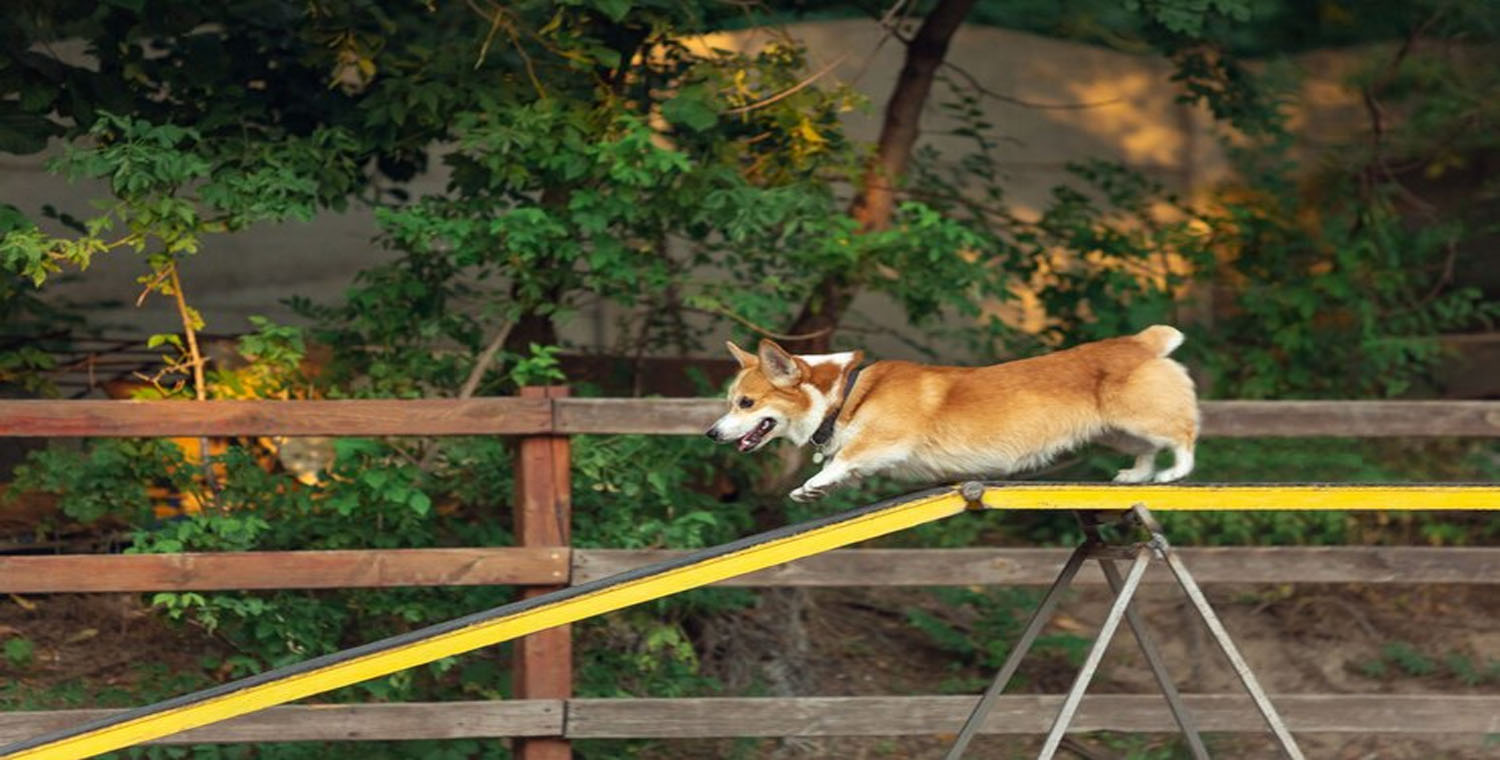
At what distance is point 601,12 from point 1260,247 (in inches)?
134

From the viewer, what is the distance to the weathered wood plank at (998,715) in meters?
6.44

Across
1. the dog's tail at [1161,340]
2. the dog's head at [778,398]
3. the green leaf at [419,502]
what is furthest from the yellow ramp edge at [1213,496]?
the green leaf at [419,502]

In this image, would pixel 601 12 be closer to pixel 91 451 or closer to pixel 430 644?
pixel 91 451

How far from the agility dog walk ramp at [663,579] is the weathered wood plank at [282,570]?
1.04 m

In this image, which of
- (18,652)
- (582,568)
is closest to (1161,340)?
(582,568)

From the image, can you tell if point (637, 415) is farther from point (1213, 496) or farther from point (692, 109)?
point (1213, 496)

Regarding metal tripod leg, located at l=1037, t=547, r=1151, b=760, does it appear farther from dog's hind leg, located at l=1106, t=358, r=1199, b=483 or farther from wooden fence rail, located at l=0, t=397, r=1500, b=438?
wooden fence rail, located at l=0, t=397, r=1500, b=438

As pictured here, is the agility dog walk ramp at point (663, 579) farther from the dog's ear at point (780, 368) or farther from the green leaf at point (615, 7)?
the green leaf at point (615, 7)

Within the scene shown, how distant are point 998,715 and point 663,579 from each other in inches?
71.3

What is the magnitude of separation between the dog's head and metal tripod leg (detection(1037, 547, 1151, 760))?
3.18 ft

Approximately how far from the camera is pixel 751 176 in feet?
26.1

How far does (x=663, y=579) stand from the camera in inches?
204

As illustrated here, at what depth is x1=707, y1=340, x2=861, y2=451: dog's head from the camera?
5.34 metres

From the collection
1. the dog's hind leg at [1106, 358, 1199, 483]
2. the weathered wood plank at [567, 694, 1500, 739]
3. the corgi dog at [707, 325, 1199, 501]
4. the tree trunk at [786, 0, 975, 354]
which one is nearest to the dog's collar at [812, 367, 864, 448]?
the corgi dog at [707, 325, 1199, 501]
